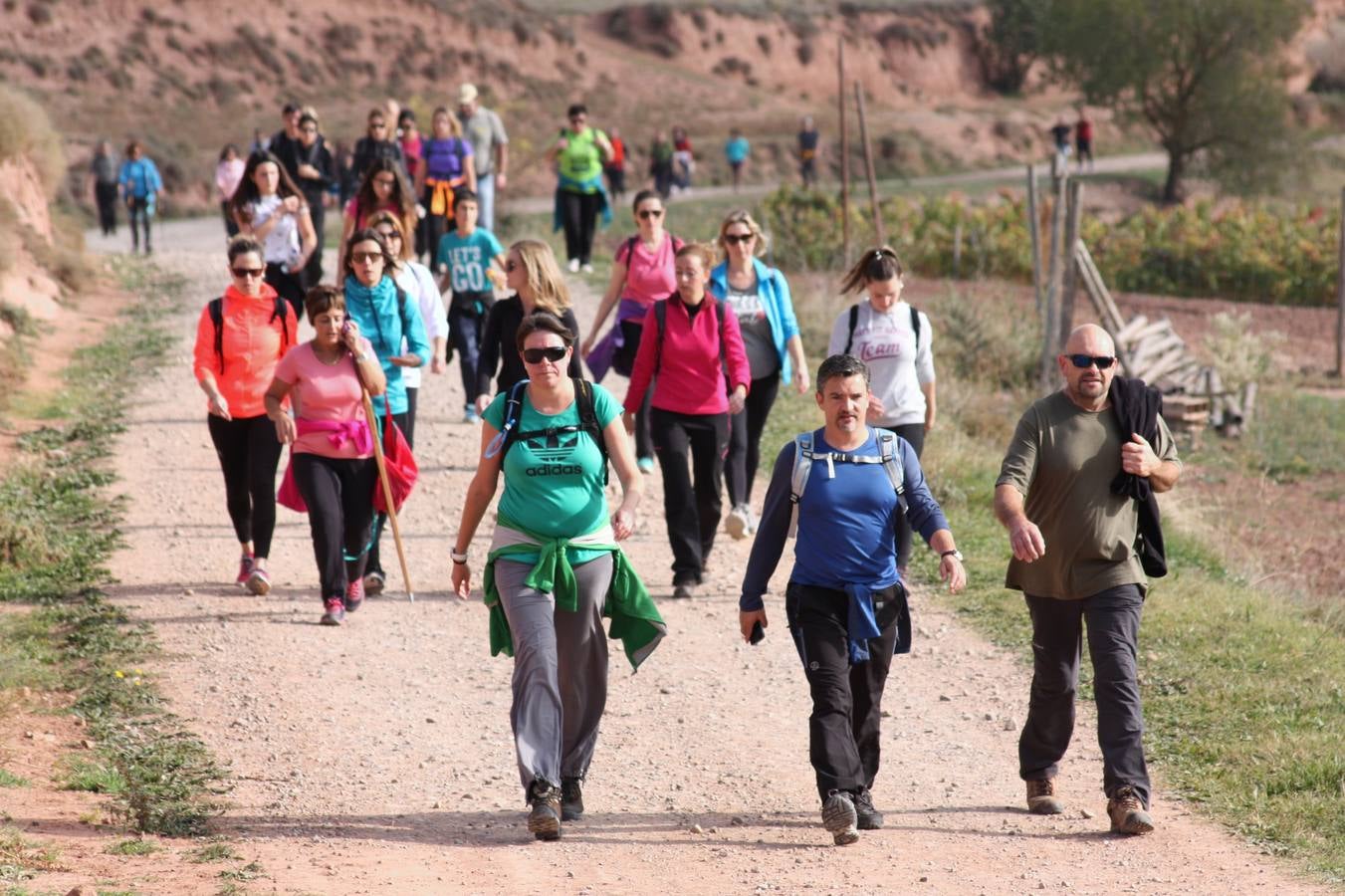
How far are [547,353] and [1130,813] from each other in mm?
2604

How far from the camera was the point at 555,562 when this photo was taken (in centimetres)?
597

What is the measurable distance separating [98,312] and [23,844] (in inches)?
567

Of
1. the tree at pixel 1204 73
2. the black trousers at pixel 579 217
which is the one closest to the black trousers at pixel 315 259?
the black trousers at pixel 579 217

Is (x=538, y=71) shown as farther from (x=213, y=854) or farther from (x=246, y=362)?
(x=213, y=854)

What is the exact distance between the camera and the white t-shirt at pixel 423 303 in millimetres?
9266

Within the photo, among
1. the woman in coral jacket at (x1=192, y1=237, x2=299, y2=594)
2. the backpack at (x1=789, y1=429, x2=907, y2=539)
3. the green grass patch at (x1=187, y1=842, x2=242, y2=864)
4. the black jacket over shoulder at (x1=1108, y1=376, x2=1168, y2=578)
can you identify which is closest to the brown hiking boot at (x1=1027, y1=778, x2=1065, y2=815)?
the black jacket over shoulder at (x1=1108, y1=376, x2=1168, y2=578)

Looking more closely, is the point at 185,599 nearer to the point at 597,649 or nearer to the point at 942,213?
the point at 597,649

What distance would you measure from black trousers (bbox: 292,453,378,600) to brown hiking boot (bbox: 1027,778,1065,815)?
3.74m

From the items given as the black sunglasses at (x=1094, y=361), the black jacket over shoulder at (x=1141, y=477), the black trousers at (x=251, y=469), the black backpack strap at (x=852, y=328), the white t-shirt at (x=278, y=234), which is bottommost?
the black trousers at (x=251, y=469)

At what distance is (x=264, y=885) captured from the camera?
548 cm

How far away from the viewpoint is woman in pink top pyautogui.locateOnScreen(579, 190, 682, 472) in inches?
397

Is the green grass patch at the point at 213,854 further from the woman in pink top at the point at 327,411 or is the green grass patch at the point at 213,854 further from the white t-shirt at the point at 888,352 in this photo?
the white t-shirt at the point at 888,352

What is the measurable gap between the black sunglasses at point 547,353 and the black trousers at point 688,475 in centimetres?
284

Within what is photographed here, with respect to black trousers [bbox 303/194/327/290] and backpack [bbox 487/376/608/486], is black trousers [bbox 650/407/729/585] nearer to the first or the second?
backpack [bbox 487/376/608/486]
